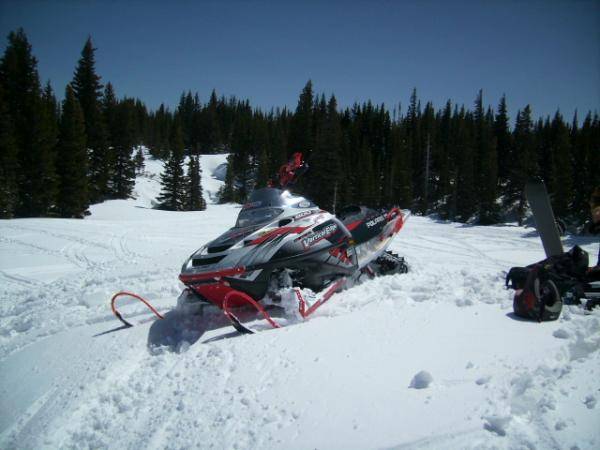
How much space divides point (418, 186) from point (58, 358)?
46.3 meters

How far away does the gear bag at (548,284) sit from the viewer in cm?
326

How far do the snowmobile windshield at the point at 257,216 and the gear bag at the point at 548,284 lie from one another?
2862mm

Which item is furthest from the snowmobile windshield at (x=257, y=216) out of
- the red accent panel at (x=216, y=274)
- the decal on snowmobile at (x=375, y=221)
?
the decal on snowmobile at (x=375, y=221)

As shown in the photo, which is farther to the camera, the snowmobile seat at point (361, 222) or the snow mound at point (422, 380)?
the snowmobile seat at point (361, 222)

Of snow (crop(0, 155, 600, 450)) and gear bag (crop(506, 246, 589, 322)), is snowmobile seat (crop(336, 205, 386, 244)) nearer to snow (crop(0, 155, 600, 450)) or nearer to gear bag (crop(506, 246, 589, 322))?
snow (crop(0, 155, 600, 450))

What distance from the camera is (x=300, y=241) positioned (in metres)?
4.43

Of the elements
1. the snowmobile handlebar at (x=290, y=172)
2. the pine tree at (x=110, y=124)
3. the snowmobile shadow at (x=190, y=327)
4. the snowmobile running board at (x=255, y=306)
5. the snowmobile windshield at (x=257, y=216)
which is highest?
the pine tree at (x=110, y=124)

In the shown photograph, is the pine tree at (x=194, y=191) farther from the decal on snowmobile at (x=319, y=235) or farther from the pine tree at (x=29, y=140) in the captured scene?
the decal on snowmobile at (x=319, y=235)

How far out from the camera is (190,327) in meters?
4.02

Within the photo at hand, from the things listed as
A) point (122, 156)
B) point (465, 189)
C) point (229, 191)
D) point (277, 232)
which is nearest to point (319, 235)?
point (277, 232)

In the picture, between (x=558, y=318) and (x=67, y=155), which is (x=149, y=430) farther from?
(x=67, y=155)

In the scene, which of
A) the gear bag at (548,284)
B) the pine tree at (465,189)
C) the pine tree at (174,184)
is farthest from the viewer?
the pine tree at (174,184)

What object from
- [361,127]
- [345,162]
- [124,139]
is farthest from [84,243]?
[361,127]

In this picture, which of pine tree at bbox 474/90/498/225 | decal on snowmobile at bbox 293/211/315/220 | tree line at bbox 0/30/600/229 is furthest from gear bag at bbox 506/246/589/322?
pine tree at bbox 474/90/498/225
